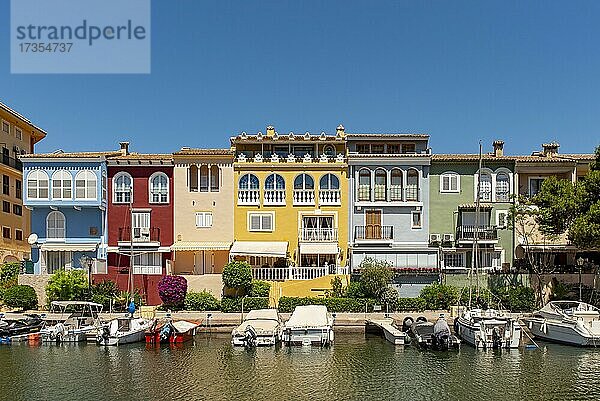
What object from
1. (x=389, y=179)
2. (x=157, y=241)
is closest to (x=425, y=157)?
(x=389, y=179)

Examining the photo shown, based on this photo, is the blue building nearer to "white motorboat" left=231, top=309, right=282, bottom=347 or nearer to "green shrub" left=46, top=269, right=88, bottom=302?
"green shrub" left=46, top=269, right=88, bottom=302

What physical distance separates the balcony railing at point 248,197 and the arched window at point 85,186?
1157cm

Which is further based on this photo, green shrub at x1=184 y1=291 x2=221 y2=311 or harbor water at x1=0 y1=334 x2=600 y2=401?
green shrub at x1=184 y1=291 x2=221 y2=311

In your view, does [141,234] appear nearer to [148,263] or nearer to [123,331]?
[148,263]

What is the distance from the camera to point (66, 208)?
A: 50219 millimetres

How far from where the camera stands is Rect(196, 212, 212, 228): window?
5059cm

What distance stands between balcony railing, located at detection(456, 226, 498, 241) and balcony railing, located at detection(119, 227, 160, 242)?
2438cm

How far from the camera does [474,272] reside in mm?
47438

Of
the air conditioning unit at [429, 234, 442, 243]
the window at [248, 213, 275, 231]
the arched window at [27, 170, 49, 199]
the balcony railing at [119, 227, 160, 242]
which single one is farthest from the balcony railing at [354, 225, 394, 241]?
the arched window at [27, 170, 49, 199]

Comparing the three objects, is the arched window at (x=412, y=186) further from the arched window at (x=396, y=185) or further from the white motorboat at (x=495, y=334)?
the white motorboat at (x=495, y=334)

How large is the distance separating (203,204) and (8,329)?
1777 centimetres

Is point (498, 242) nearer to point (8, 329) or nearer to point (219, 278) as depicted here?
Answer: point (219, 278)

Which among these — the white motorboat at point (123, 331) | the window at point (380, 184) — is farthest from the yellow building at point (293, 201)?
the white motorboat at point (123, 331)

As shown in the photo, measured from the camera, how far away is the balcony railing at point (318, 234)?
49938mm
